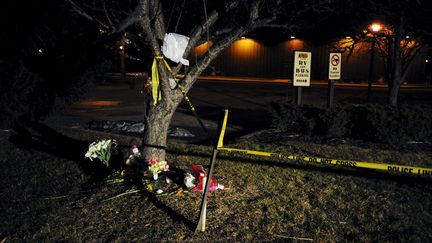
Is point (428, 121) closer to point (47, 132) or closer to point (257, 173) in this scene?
point (257, 173)

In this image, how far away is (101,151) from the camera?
21.0ft

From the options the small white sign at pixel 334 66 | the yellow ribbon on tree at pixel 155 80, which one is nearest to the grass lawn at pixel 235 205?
the yellow ribbon on tree at pixel 155 80

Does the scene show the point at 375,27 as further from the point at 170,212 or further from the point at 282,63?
the point at 282,63

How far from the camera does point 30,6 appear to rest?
31.9 ft

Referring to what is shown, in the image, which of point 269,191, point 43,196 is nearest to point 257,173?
point 269,191

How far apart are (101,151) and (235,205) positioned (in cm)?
236

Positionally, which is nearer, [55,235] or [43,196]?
[55,235]

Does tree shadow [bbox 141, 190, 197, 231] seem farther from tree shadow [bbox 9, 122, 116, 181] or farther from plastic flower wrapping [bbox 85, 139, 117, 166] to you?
tree shadow [bbox 9, 122, 116, 181]

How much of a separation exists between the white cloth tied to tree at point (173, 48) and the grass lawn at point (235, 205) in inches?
75.3

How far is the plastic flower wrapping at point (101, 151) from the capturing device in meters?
6.34

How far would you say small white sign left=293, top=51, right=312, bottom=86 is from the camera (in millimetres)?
11172

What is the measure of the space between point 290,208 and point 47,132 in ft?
24.3

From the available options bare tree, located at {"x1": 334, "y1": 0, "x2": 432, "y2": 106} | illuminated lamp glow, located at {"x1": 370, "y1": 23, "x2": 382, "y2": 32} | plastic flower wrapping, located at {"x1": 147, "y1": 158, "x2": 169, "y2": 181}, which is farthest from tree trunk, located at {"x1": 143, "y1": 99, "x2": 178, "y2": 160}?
illuminated lamp glow, located at {"x1": 370, "y1": 23, "x2": 382, "y2": 32}

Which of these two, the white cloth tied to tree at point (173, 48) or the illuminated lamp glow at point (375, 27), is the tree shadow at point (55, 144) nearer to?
the white cloth tied to tree at point (173, 48)
